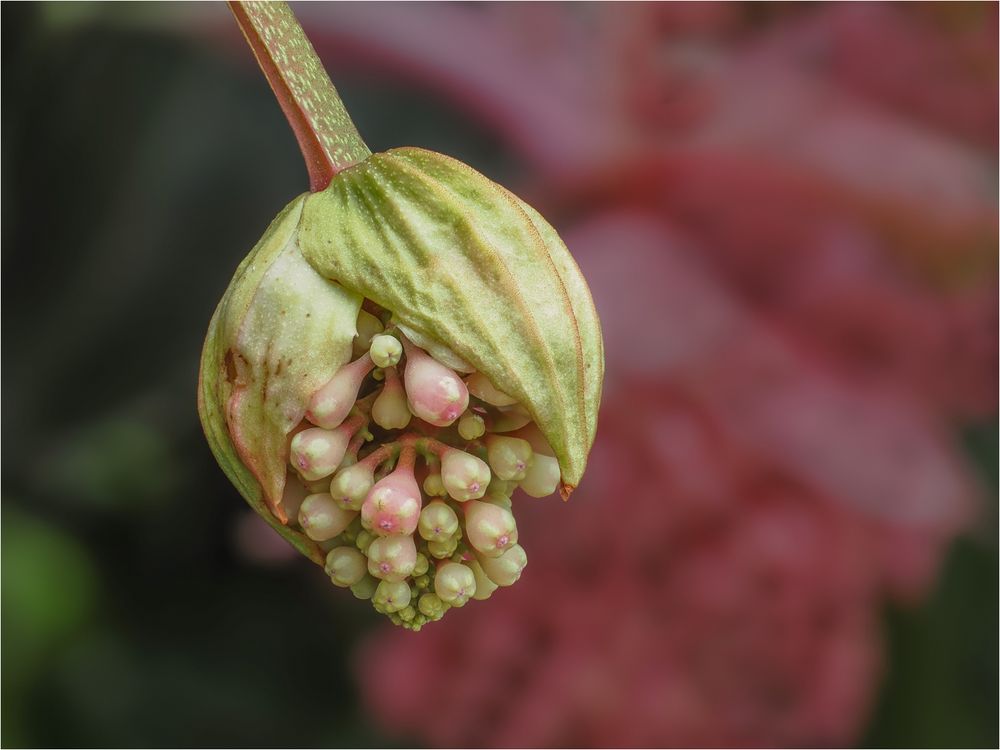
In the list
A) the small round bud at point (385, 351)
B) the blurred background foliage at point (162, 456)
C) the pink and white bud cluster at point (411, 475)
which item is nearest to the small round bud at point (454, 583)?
the pink and white bud cluster at point (411, 475)

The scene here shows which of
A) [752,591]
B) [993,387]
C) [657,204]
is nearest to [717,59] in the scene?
[657,204]

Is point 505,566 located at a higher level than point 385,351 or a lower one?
lower

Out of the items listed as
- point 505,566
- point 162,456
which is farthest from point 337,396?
point 162,456

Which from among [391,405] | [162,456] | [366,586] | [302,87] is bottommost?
[162,456]

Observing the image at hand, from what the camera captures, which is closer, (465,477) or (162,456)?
(465,477)

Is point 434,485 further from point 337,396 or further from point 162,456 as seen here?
point 162,456

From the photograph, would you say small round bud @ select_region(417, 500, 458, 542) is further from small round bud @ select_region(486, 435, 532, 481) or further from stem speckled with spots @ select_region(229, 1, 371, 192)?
stem speckled with spots @ select_region(229, 1, 371, 192)

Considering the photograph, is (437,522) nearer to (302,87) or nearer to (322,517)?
(322,517)
